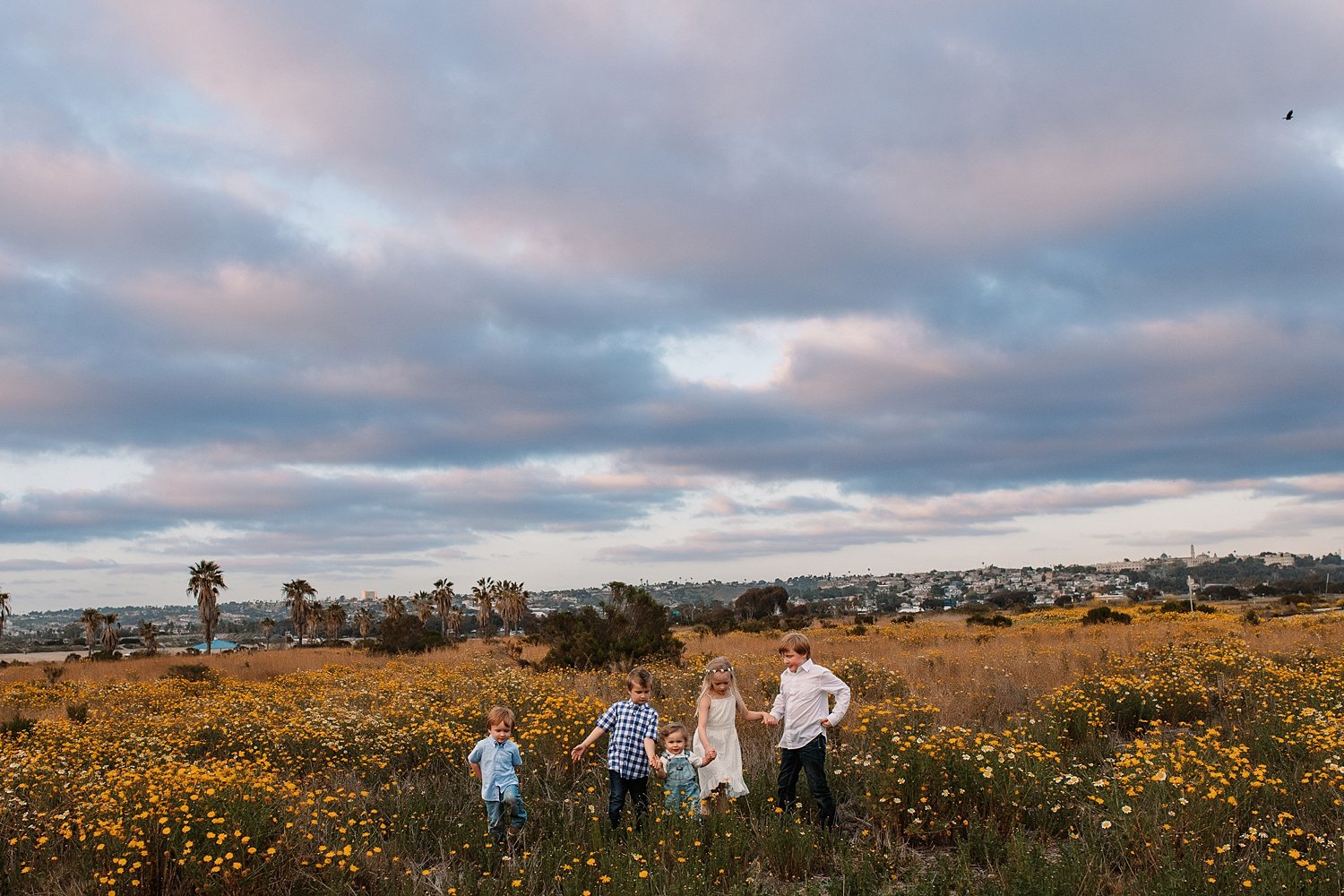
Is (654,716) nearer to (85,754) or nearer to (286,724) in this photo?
(286,724)

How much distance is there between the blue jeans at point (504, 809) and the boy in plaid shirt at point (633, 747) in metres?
0.63

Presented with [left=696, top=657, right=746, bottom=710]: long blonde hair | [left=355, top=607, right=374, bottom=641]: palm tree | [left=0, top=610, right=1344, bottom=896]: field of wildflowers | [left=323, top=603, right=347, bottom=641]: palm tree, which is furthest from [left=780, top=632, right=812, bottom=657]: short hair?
[left=355, top=607, right=374, bottom=641]: palm tree

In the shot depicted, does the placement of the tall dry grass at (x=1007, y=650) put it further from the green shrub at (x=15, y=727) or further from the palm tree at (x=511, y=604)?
the palm tree at (x=511, y=604)

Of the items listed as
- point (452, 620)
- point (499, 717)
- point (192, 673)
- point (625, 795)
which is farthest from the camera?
point (452, 620)

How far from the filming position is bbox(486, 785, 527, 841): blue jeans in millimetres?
7285

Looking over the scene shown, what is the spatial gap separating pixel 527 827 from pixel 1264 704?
9243 millimetres

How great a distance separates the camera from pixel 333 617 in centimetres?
9075

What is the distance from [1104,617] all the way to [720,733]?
35416 millimetres

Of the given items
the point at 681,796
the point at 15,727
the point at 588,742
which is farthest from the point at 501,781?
the point at 15,727

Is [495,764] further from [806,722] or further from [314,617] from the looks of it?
[314,617]

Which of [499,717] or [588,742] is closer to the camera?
[588,742]

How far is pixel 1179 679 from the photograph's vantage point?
484 inches

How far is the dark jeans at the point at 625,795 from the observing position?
291 inches

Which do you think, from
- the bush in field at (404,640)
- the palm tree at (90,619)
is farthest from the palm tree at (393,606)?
the bush in field at (404,640)
